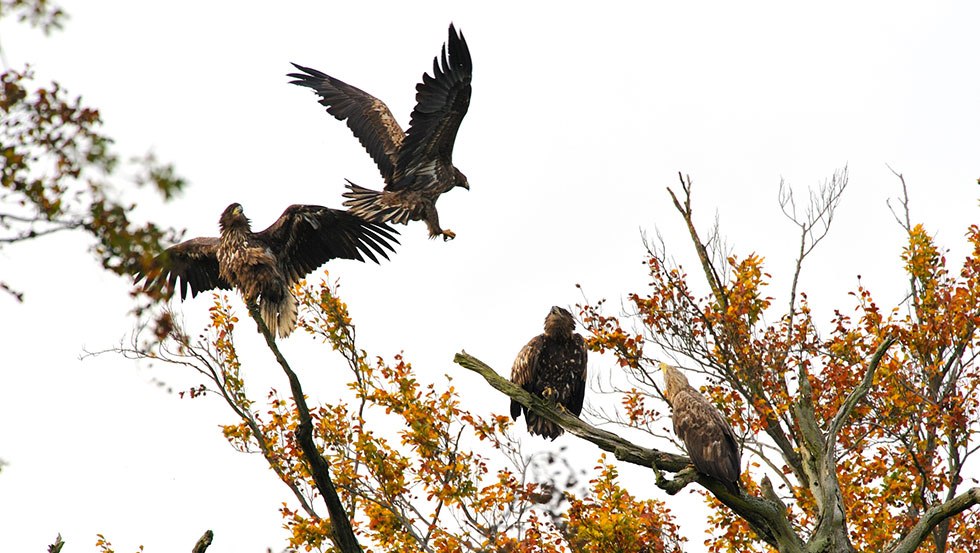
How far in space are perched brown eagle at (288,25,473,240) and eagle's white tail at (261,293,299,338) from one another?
1333 mm

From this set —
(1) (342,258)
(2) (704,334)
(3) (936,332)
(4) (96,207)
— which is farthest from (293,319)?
(3) (936,332)

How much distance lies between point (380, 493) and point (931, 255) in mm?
6624

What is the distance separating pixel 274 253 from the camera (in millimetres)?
10406

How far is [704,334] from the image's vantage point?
12.0m

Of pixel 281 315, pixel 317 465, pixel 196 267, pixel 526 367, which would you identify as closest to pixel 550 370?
pixel 526 367

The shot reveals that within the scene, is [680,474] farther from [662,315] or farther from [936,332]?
[936,332]

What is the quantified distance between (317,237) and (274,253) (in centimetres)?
49

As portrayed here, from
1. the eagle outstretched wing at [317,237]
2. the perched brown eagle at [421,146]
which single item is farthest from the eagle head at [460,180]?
the eagle outstretched wing at [317,237]

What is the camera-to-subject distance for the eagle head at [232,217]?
33.4 ft

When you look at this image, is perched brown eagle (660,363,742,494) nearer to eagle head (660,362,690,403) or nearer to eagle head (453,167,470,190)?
eagle head (660,362,690,403)

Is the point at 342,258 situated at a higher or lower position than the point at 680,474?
higher

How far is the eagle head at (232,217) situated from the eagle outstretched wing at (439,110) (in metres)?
1.89

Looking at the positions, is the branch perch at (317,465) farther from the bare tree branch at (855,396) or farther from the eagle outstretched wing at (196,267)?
the bare tree branch at (855,396)

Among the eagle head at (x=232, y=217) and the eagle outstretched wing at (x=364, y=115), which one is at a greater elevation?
the eagle outstretched wing at (x=364, y=115)
